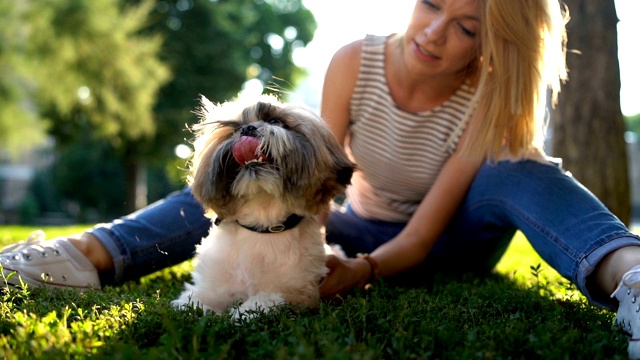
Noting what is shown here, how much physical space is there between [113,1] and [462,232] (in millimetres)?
15822

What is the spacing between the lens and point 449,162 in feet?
13.0

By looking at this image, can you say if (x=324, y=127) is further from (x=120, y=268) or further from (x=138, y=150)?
(x=138, y=150)

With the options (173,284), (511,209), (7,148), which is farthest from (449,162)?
(7,148)

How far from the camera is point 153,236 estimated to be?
147 inches

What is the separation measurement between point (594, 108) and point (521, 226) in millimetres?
3371

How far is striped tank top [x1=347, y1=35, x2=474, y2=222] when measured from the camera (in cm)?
406

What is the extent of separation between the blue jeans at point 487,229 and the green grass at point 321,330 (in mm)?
287

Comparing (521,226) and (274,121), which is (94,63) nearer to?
(274,121)

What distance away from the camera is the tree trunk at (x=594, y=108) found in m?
6.20

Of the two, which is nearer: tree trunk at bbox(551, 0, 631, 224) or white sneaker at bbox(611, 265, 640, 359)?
white sneaker at bbox(611, 265, 640, 359)

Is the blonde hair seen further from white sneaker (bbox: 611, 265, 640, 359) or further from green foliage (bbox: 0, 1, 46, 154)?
green foliage (bbox: 0, 1, 46, 154)

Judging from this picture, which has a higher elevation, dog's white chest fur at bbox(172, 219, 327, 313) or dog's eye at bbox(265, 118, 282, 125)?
dog's eye at bbox(265, 118, 282, 125)

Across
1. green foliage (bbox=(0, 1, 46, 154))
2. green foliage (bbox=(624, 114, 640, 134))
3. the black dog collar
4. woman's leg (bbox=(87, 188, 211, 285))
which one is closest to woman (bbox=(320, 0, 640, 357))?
the black dog collar

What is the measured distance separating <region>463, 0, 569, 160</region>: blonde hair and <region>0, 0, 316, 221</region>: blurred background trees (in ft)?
25.8
